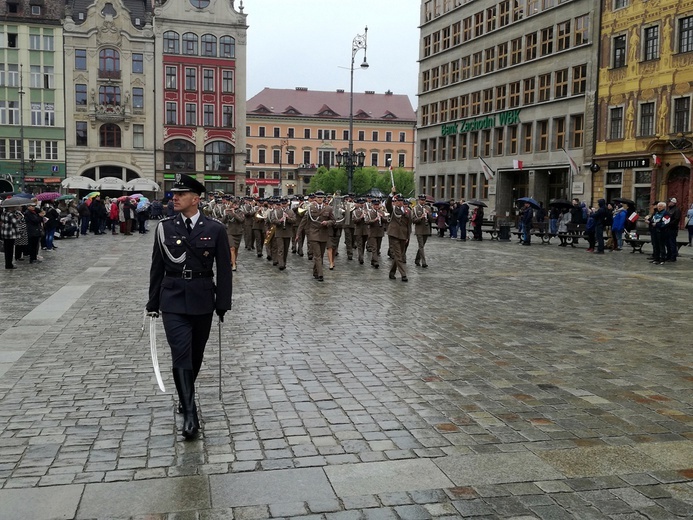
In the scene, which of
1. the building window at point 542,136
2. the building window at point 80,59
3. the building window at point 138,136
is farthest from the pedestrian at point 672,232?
the building window at point 80,59

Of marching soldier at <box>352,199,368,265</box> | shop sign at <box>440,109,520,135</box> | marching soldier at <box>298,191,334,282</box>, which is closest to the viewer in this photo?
marching soldier at <box>298,191,334,282</box>

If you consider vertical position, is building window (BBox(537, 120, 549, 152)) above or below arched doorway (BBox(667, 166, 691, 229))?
above

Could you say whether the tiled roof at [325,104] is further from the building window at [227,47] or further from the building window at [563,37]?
the building window at [563,37]

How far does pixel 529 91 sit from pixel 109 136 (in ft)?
124

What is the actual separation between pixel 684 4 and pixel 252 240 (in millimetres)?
24597

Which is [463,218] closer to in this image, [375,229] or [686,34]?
[686,34]

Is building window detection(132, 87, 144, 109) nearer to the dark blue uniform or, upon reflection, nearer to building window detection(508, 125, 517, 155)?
building window detection(508, 125, 517, 155)

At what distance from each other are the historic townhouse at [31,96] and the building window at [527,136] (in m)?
40.0

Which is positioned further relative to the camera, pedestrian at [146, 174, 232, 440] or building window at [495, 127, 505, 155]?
building window at [495, 127, 505, 155]

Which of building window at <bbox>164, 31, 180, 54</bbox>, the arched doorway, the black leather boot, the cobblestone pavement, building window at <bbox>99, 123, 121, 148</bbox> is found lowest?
the cobblestone pavement

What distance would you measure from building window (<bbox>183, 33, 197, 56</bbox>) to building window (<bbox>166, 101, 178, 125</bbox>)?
192 inches

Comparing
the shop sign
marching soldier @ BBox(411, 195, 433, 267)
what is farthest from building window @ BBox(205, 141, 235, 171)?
marching soldier @ BBox(411, 195, 433, 267)

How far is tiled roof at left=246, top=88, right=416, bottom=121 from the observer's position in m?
114

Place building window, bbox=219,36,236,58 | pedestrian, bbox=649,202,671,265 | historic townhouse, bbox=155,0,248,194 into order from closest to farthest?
pedestrian, bbox=649,202,671,265, historic townhouse, bbox=155,0,248,194, building window, bbox=219,36,236,58
